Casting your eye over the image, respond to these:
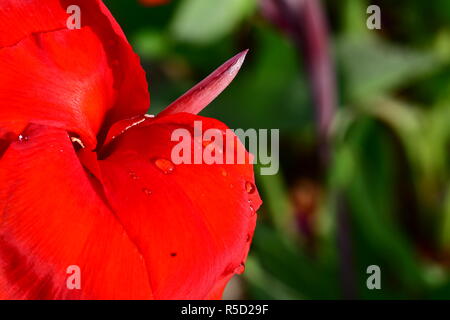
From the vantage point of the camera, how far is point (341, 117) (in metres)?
1.07

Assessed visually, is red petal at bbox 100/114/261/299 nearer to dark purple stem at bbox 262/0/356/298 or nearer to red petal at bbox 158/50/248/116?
red petal at bbox 158/50/248/116

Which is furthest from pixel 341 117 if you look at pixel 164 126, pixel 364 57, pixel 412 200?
pixel 164 126

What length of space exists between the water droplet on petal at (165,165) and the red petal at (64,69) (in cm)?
3

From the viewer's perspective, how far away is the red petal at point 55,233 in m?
0.29

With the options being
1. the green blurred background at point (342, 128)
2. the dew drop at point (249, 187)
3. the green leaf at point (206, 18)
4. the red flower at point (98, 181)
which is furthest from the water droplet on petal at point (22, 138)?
the green leaf at point (206, 18)

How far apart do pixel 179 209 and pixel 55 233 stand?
0.19 feet

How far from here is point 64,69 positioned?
0.34m

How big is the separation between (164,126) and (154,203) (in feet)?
0.13

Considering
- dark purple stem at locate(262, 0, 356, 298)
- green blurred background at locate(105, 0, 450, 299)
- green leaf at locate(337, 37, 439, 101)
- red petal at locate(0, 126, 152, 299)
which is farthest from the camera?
green leaf at locate(337, 37, 439, 101)

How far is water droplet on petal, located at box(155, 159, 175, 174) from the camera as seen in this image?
34cm

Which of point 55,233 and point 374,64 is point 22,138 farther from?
point 374,64

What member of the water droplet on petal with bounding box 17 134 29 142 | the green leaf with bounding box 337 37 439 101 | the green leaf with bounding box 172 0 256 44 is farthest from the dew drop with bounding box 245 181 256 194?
the green leaf with bounding box 337 37 439 101

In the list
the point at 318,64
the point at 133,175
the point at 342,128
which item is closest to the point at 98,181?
the point at 133,175

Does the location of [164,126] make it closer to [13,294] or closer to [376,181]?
[13,294]
